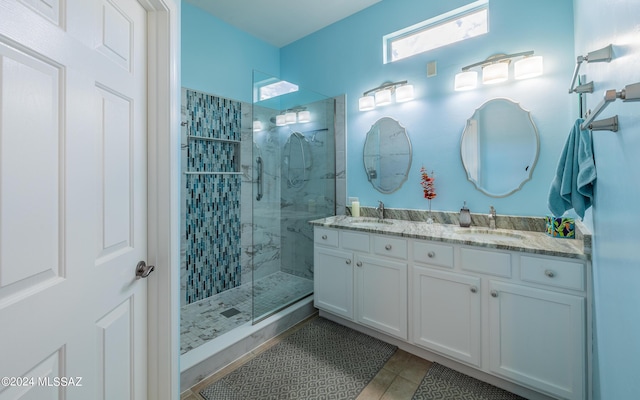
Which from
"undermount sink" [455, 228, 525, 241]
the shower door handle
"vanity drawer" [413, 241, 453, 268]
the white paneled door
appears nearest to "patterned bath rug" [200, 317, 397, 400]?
the white paneled door

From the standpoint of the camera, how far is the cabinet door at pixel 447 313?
1694 mm

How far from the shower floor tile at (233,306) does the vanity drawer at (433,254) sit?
1.30 meters

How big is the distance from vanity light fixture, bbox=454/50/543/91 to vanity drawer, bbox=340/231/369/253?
143cm

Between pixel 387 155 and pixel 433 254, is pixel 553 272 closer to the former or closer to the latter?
pixel 433 254

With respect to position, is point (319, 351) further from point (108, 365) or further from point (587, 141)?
point (587, 141)

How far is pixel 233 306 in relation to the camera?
2.68 meters

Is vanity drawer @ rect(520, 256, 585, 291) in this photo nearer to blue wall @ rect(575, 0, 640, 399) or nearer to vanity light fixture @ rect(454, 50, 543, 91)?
blue wall @ rect(575, 0, 640, 399)

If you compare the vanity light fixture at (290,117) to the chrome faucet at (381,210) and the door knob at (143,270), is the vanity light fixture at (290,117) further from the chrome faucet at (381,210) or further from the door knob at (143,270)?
the door knob at (143,270)

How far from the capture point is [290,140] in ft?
9.27

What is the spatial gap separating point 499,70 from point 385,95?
0.90m

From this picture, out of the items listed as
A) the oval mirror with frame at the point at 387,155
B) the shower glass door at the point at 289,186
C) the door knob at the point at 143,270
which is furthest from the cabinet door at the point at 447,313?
the door knob at the point at 143,270

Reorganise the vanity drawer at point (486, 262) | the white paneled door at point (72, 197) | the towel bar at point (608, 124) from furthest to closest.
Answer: the vanity drawer at point (486, 262) < the towel bar at point (608, 124) < the white paneled door at point (72, 197)

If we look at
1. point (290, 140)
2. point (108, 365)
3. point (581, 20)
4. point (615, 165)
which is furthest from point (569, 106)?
point (108, 365)

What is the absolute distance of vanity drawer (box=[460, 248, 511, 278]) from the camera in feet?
5.22
